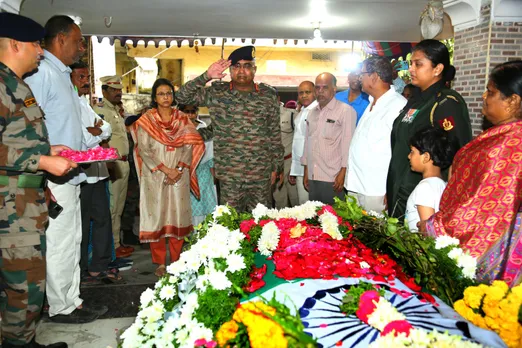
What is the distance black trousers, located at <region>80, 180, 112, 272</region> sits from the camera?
4484mm

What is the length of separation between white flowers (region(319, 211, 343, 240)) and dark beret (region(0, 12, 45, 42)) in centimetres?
218

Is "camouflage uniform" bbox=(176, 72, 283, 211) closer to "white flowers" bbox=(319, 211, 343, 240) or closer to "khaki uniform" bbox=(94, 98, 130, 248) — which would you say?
"khaki uniform" bbox=(94, 98, 130, 248)

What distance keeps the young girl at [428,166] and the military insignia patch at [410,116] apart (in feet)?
1.03

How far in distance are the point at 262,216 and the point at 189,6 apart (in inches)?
246

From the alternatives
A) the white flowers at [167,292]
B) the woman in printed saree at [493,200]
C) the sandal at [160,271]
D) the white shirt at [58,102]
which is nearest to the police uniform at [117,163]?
the sandal at [160,271]

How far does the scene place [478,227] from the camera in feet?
7.78

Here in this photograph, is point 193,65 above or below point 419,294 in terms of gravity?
above

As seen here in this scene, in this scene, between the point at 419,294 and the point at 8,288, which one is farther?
the point at 8,288

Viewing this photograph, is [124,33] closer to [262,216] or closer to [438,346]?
[262,216]

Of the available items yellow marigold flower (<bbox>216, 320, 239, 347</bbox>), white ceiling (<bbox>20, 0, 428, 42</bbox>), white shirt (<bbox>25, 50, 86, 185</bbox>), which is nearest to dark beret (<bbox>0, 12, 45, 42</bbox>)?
white shirt (<bbox>25, 50, 86, 185</bbox>)

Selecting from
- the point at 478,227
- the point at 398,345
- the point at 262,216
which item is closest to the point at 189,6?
the point at 262,216

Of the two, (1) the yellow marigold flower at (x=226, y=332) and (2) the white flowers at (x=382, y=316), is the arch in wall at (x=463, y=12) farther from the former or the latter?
(1) the yellow marigold flower at (x=226, y=332)

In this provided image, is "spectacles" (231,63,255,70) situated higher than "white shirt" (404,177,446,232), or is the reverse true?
"spectacles" (231,63,255,70)

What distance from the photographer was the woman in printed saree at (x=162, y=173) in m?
4.89
